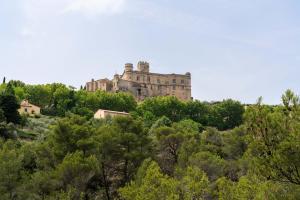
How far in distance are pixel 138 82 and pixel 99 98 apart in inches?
1151

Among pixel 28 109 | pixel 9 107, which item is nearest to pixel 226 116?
pixel 28 109

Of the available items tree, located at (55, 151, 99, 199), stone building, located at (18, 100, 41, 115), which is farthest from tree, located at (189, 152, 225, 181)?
stone building, located at (18, 100, 41, 115)

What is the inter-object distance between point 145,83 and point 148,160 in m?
91.3

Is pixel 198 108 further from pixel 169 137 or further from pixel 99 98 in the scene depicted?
pixel 169 137

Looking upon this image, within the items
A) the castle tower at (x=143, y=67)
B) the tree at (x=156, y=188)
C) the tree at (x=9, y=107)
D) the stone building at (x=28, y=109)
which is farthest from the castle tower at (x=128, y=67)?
the tree at (x=156, y=188)

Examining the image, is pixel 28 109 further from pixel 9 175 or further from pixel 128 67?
pixel 9 175

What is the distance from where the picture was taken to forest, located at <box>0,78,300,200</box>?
1566cm

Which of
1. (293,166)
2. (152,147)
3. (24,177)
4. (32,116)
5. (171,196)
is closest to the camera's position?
(293,166)

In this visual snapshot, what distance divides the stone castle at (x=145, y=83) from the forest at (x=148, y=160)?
5226 centimetres

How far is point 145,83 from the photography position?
12638 centimetres

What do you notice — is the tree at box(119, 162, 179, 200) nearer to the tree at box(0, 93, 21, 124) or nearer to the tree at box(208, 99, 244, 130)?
the tree at box(0, 93, 21, 124)

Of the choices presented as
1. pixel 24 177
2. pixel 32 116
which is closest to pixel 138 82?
pixel 32 116

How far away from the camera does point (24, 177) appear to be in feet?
111

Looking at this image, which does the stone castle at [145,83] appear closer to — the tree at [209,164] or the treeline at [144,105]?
the treeline at [144,105]
